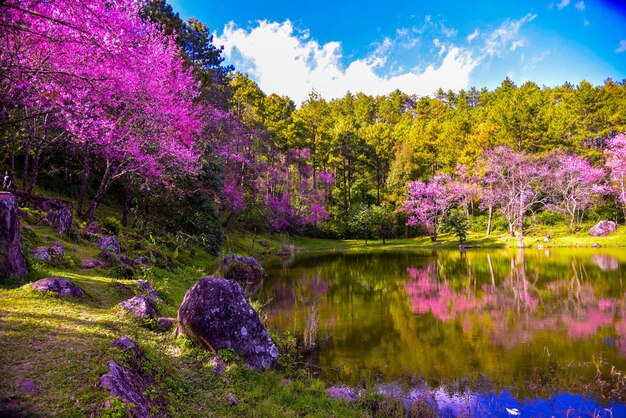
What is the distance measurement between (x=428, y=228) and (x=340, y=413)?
143ft

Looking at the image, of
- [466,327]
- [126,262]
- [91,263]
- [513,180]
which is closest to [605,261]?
[466,327]

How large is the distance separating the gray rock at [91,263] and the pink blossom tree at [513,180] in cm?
4416

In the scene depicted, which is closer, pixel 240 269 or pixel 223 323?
pixel 223 323

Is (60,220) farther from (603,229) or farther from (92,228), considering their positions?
(603,229)

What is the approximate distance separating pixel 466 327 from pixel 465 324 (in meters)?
0.36

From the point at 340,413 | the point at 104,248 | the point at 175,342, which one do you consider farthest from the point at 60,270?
the point at 340,413

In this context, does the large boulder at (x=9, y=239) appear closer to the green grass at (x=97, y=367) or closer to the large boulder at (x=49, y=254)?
the green grass at (x=97, y=367)

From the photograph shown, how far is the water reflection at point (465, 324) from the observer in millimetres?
8641

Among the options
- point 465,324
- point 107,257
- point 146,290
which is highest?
point 107,257

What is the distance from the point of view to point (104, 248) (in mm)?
13383

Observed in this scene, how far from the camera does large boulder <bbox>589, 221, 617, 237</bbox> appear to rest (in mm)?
40531

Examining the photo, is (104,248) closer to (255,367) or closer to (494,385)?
(255,367)

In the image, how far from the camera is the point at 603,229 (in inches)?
1608

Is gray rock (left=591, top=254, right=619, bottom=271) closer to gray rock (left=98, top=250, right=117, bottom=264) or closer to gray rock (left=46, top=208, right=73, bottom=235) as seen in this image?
gray rock (left=98, top=250, right=117, bottom=264)
